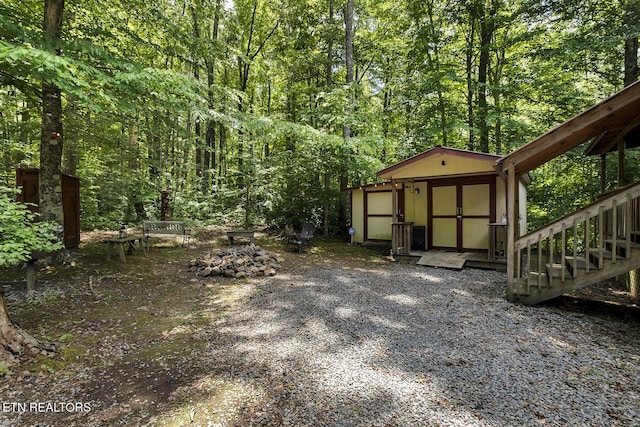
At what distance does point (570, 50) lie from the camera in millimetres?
7336

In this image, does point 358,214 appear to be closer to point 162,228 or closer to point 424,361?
point 162,228

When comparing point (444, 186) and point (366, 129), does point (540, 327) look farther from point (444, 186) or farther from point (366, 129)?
point (366, 129)

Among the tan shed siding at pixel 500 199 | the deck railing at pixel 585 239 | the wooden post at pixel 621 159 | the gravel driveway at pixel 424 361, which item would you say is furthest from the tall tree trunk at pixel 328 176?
the wooden post at pixel 621 159

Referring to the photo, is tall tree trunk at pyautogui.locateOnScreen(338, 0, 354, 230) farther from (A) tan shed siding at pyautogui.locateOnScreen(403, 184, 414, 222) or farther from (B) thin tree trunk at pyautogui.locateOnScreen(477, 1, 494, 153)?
(B) thin tree trunk at pyautogui.locateOnScreen(477, 1, 494, 153)

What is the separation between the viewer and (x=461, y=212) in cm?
852

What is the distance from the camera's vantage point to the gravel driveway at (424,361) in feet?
7.11

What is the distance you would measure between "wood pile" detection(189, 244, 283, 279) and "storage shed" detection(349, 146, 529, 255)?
3.71 m

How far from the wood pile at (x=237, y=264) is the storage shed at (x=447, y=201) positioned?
371cm

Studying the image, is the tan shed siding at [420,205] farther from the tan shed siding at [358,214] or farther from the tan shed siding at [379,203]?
the tan shed siding at [358,214]

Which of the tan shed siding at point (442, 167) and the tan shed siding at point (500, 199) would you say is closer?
the tan shed siding at point (442, 167)

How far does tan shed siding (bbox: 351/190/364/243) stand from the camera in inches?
426

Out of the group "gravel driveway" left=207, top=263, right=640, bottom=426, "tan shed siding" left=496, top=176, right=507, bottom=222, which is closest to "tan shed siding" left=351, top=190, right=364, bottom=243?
"tan shed siding" left=496, top=176, right=507, bottom=222

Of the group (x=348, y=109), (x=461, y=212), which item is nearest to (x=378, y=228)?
(x=461, y=212)

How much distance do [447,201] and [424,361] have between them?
6760 millimetres
